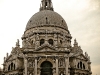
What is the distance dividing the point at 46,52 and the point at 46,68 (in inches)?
120

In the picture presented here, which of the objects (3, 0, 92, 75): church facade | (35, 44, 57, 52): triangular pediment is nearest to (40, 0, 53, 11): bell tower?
(3, 0, 92, 75): church facade

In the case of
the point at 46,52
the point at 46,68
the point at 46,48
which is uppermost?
the point at 46,48

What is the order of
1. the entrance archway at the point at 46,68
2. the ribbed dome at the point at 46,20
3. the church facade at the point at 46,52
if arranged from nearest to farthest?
the church facade at the point at 46,52, the entrance archway at the point at 46,68, the ribbed dome at the point at 46,20

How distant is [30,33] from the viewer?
47938mm

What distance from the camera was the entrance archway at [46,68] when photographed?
39.8 meters

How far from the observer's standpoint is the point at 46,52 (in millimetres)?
40031

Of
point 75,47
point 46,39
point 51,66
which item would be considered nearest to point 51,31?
point 46,39

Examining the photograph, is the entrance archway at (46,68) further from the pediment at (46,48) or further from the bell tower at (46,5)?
the bell tower at (46,5)

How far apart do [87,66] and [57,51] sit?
374 inches

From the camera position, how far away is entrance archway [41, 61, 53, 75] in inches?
1567

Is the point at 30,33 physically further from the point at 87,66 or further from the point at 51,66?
the point at 87,66

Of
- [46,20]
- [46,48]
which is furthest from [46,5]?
[46,48]

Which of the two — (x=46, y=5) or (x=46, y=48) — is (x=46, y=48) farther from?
(x=46, y=5)

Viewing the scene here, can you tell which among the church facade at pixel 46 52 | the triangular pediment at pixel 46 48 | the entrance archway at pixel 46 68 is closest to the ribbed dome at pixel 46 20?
the church facade at pixel 46 52
